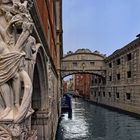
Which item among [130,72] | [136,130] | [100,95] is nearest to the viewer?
[136,130]

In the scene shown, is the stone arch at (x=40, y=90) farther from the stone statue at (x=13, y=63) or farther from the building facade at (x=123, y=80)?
the building facade at (x=123, y=80)

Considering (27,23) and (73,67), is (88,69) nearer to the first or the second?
(73,67)

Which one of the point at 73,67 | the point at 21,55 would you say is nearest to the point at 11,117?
the point at 21,55

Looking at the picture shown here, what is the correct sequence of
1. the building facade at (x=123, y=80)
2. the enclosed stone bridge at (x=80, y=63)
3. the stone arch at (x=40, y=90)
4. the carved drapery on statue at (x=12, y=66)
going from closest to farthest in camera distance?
the carved drapery on statue at (x=12, y=66) → the stone arch at (x=40, y=90) → the building facade at (x=123, y=80) → the enclosed stone bridge at (x=80, y=63)

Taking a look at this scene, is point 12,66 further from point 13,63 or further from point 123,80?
point 123,80

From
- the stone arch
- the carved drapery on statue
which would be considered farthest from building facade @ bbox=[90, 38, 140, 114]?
the carved drapery on statue

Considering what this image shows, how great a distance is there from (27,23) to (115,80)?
114 ft

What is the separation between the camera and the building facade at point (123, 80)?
2854 cm

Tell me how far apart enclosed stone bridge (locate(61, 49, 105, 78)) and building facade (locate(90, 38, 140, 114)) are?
1.87m

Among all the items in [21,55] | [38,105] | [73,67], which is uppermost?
[73,67]

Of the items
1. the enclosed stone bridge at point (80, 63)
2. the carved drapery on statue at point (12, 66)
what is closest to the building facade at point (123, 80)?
the enclosed stone bridge at point (80, 63)

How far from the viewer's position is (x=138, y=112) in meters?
27.6

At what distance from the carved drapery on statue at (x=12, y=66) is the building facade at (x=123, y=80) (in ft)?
83.0

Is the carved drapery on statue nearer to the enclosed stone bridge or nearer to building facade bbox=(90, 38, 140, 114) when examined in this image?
building facade bbox=(90, 38, 140, 114)
